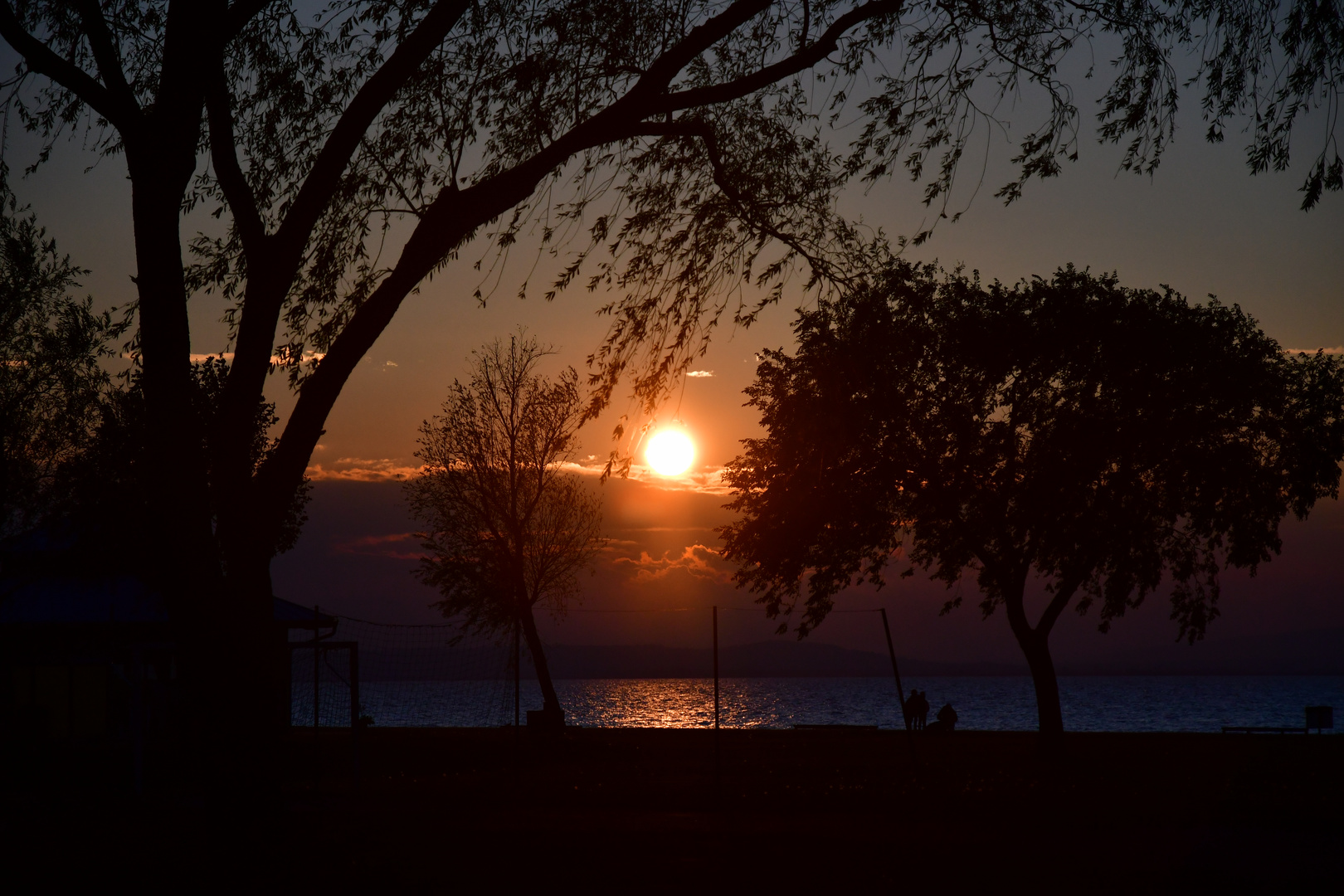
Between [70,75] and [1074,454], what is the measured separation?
19763mm

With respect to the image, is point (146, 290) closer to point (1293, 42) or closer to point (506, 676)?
point (1293, 42)

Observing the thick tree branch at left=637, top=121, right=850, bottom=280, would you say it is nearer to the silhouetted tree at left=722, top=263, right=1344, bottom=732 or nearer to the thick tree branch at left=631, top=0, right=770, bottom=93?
the thick tree branch at left=631, top=0, right=770, bottom=93

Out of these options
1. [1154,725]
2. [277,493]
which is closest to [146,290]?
[277,493]

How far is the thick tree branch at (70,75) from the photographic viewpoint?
8.38 m

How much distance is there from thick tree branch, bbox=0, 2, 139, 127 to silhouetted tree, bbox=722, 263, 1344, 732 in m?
14.0

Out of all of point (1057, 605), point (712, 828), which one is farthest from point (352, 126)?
point (1057, 605)

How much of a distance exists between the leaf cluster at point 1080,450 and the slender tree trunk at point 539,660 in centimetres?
1153

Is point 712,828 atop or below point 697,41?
below

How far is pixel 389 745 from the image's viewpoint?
27.0m

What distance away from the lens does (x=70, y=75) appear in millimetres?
8414

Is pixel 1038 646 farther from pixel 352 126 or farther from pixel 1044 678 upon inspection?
pixel 352 126

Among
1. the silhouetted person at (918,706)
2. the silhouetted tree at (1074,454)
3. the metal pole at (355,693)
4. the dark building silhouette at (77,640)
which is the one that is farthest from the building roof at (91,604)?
the silhouetted person at (918,706)

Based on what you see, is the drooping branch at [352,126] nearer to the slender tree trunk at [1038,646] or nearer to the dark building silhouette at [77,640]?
the dark building silhouette at [77,640]

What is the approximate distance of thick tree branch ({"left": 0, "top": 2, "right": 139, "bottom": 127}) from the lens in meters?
8.38
